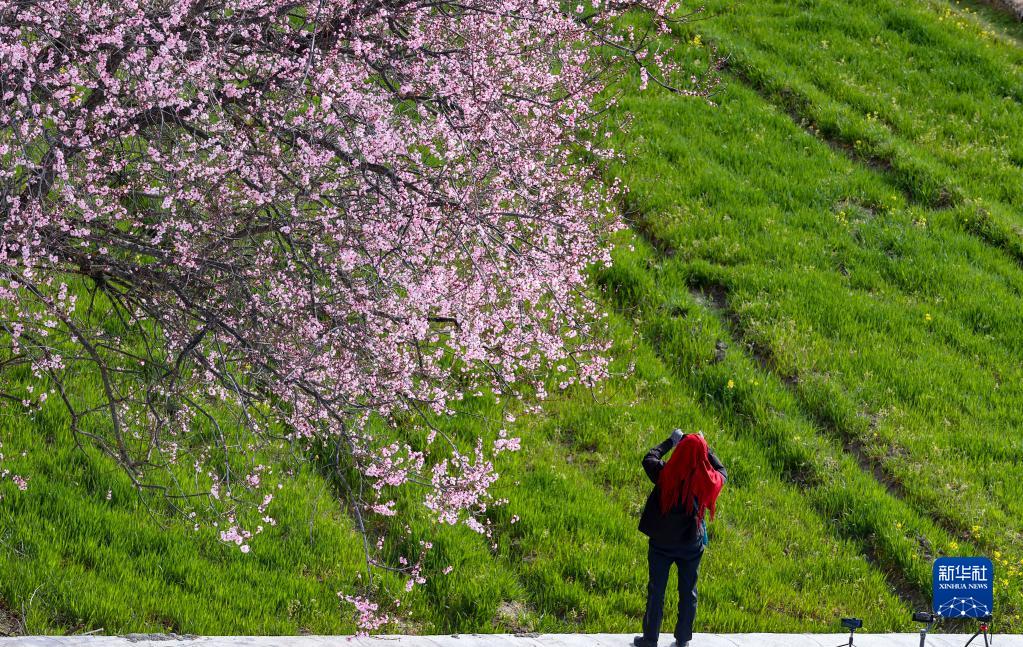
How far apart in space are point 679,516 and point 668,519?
3.3 inches

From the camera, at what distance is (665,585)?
310 inches

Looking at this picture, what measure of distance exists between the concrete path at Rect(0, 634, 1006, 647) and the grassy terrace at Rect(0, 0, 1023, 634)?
0.71 ft

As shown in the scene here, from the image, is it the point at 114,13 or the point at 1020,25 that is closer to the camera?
the point at 114,13

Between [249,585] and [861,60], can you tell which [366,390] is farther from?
[861,60]

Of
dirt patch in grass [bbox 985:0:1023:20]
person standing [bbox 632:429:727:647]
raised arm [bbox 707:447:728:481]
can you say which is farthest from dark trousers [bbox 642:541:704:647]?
dirt patch in grass [bbox 985:0:1023:20]

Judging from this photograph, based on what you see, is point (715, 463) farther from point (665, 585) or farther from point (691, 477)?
point (665, 585)

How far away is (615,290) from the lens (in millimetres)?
13219

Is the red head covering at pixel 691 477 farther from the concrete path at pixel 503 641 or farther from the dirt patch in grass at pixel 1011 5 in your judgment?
the dirt patch in grass at pixel 1011 5

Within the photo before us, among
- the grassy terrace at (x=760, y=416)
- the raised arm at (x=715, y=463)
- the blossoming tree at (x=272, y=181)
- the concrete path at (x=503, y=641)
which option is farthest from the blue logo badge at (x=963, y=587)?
the blossoming tree at (x=272, y=181)

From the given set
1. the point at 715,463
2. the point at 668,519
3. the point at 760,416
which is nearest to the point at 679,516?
the point at 668,519

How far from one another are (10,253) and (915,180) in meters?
13.6

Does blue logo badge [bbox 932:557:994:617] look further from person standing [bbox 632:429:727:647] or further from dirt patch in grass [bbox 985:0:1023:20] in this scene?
dirt patch in grass [bbox 985:0:1023:20]

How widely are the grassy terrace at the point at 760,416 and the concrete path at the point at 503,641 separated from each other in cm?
22

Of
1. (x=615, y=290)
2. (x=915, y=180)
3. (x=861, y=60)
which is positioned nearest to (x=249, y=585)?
(x=615, y=290)
